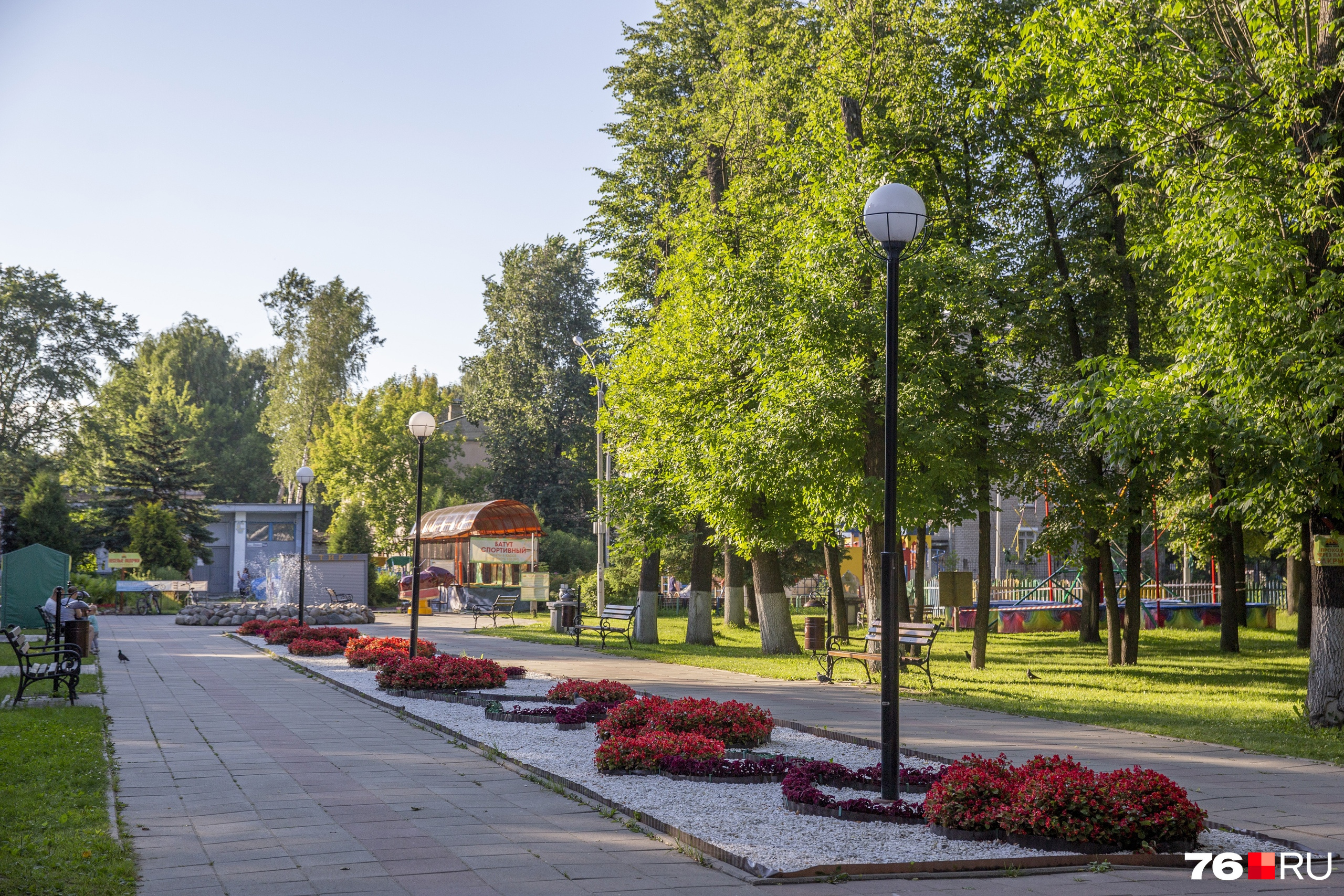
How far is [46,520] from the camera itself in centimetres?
4084

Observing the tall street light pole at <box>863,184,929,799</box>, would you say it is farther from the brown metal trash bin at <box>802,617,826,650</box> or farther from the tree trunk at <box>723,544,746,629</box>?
the tree trunk at <box>723,544,746,629</box>

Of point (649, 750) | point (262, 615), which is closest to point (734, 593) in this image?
point (262, 615)

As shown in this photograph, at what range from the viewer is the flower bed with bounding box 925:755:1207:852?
638cm

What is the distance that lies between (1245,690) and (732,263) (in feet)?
37.4

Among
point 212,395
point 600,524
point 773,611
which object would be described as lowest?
point 773,611

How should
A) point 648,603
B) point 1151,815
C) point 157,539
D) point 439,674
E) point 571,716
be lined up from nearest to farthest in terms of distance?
point 1151,815
point 571,716
point 439,674
point 648,603
point 157,539

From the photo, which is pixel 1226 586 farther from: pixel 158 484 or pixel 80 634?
pixel 158 484

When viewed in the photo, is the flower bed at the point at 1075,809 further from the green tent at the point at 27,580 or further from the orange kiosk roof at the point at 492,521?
the orange kiosk roof at the point at 492,521

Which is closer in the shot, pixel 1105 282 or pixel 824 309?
pixel 824 309

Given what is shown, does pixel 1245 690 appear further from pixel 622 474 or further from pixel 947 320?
pixel 622 474

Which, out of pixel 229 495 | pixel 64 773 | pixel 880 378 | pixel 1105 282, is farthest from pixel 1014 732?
pixel 229 495

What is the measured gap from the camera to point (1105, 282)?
65.2 ft

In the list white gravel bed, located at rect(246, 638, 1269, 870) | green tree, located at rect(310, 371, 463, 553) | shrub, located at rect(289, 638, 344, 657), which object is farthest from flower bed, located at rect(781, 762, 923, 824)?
green tree, located at rect(310, 371, 463, 553)

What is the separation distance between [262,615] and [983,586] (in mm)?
22400
